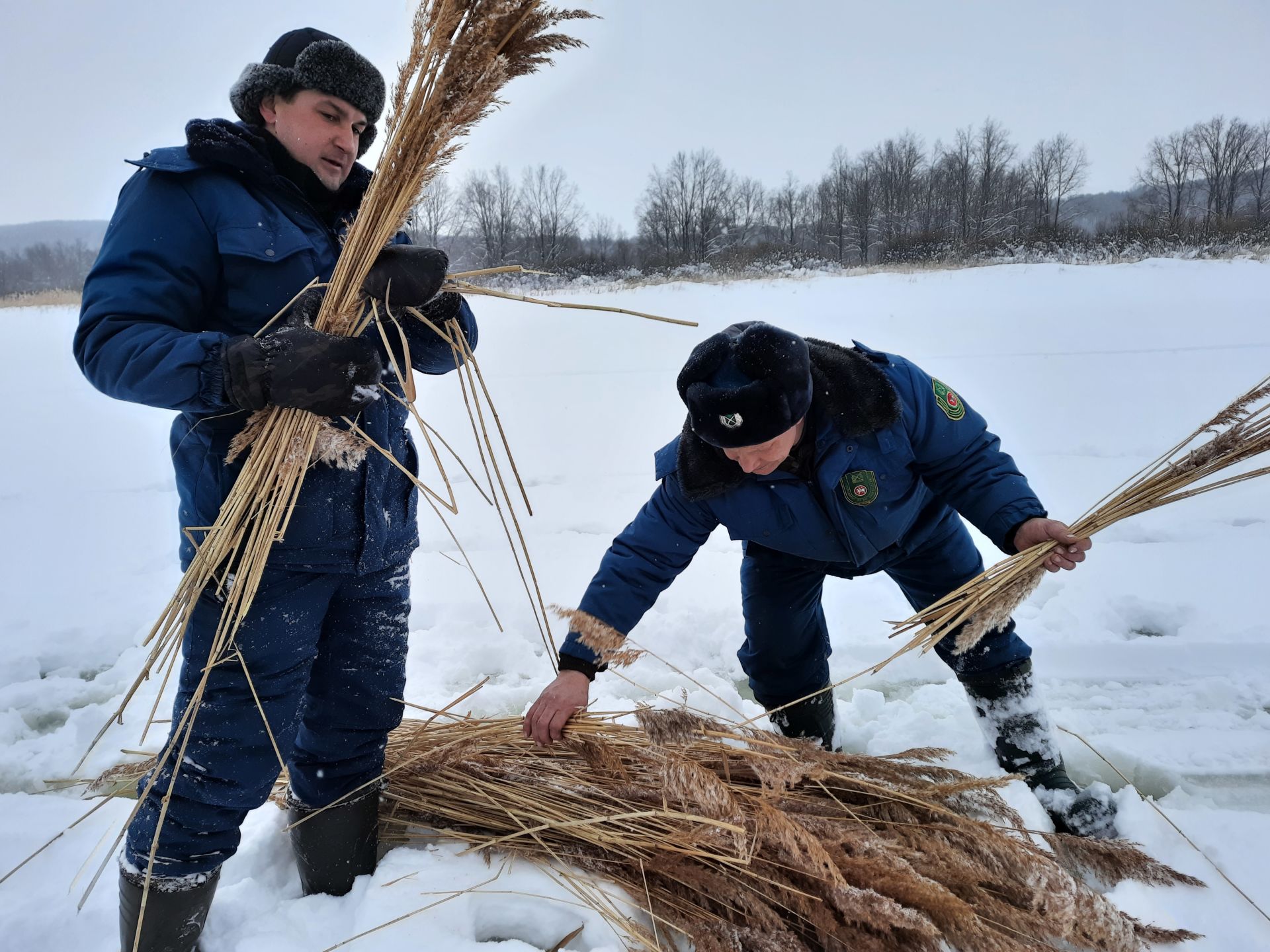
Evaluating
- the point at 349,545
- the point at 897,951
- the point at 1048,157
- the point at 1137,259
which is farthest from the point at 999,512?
the point at 1048,157

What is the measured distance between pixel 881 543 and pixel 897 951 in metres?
0.88

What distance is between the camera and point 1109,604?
115 inches

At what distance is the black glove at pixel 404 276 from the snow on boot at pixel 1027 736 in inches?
63.0

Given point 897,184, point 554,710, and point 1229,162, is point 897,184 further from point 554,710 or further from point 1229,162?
point 554,710

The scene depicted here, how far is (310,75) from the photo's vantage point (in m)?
1.32

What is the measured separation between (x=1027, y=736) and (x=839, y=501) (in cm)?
78

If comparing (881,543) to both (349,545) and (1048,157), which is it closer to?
(349,545)

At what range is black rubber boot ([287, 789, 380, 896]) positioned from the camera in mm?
1513

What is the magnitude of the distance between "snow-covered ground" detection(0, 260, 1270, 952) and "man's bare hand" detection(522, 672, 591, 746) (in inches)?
11.4

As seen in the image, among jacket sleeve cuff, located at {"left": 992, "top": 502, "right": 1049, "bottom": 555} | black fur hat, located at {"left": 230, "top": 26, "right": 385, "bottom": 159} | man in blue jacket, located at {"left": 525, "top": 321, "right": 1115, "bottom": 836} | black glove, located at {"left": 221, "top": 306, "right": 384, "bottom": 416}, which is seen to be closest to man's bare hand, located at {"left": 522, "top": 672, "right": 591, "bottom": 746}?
man in blue jacket, located at {"left": 525, "top": 321, "right": 1115, "bottom": 836}

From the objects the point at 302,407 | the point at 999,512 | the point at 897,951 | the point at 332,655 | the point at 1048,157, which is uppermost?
the point at 1048,157

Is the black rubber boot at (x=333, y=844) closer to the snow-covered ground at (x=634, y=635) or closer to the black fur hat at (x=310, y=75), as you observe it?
the snow-covered ground at (x=634, y=635)

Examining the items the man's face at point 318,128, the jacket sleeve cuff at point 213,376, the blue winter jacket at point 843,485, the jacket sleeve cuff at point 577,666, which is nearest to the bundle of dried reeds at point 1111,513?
the blue winter jacket at point 843,485

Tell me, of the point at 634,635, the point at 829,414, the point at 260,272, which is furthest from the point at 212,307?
the point at 634,635
